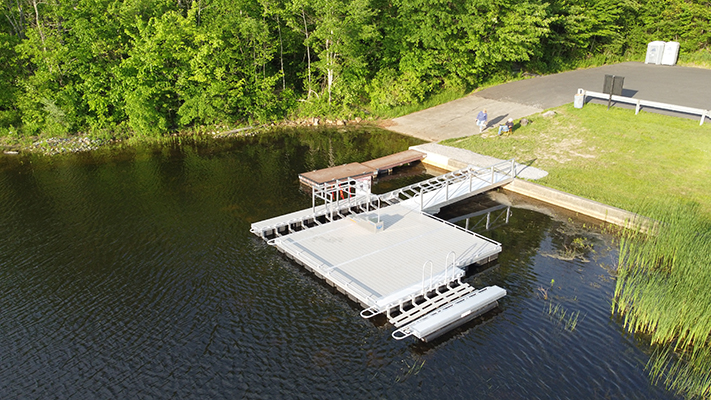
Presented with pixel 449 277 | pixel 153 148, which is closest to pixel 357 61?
pixel 153 148

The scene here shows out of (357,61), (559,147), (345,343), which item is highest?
(357,61)

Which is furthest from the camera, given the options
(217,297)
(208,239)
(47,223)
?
(47,223)

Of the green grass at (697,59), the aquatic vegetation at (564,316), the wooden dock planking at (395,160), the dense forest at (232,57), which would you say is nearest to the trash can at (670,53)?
the green grass at (697,59)

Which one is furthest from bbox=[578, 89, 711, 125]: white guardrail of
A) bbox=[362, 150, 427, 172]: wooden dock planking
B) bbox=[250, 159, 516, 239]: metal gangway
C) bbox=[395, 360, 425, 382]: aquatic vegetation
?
bbox=[395, 360, 425, 382]: aquatic vegetation

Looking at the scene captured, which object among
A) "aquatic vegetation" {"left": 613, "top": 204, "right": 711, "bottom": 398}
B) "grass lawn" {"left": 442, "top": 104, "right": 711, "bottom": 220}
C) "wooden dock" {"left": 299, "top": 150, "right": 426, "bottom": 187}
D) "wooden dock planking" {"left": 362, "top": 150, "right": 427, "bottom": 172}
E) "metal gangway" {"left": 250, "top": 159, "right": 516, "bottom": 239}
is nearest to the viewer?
"aquatic vegetation" {"left": 613, "top": 204, "right": 711, "bottom": 398}

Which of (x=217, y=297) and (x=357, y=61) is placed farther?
(x=357, y=61)

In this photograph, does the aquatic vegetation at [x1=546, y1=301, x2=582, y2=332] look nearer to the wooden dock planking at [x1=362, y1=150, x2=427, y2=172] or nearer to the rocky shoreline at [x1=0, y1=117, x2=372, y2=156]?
the wooden dock planking at [x1=362, y1=150, x2=427, y2=172]

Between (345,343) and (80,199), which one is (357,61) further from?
(345,343)

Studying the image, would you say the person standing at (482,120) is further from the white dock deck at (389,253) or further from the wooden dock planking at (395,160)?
the white dock deck at (389,253)
